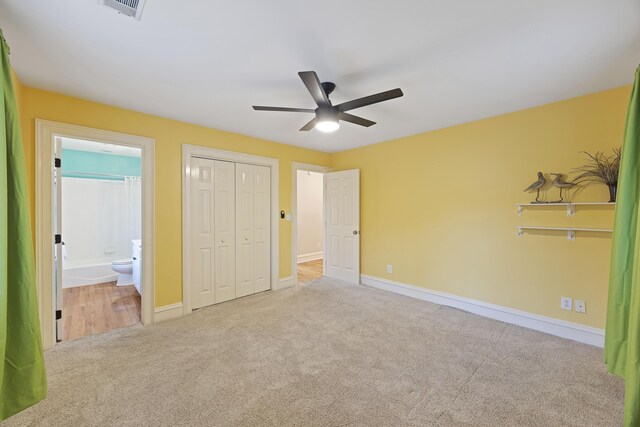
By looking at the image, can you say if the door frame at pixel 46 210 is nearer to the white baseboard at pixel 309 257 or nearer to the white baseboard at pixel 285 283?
the white baseboard at pixel 285 283

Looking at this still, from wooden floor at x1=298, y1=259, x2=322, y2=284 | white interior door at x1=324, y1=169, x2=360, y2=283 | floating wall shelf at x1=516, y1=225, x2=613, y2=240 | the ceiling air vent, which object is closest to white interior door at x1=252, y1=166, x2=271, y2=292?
wooden floor at x1=298, y1=259, x2=322, y2=284

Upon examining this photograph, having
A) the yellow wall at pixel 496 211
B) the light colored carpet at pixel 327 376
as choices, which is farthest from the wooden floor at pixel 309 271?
the light colored carpet at pixel 327 376

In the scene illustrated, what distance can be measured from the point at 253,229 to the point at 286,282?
1.07m

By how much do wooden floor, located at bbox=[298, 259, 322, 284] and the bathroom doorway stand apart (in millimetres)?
2582

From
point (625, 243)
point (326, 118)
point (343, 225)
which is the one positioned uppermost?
point (326, 118)

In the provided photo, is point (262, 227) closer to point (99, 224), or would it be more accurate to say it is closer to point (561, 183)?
point (99, 224)

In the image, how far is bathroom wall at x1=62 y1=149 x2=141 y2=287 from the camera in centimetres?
462

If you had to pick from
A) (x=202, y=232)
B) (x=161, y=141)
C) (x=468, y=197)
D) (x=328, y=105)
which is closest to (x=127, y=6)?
(x=328, y=105)

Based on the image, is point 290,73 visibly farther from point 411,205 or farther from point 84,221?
point 84,221

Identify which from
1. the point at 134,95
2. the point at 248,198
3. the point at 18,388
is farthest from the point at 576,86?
the point at 18,388

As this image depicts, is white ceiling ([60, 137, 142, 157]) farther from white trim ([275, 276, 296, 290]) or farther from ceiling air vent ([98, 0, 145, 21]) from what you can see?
ceiling air vent ([98, 0, 145, 21])

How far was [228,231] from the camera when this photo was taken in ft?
12.3

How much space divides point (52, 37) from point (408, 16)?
7.27 feet

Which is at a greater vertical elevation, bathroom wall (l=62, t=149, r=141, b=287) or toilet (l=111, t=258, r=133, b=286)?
bathroom wall (l=62, t=149, r=141, b=287)
